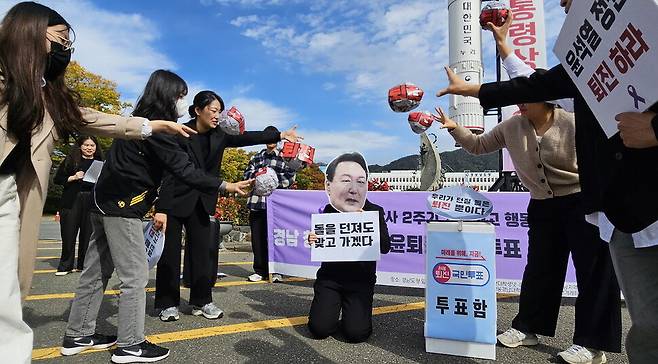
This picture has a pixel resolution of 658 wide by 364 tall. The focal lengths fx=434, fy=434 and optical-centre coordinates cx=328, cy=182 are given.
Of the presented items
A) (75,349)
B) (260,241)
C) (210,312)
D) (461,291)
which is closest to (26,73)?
(75,349)

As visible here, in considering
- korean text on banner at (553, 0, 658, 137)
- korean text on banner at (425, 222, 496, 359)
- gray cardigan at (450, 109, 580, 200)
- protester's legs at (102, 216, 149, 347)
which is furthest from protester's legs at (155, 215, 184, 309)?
korean text on banner at (553, 0, 658, 137)

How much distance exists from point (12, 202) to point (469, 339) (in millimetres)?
2566

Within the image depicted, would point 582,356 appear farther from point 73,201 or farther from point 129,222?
point 73,201

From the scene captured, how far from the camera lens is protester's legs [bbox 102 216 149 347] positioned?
8.74 feet

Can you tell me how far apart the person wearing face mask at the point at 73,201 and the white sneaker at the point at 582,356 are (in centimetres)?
A: 542

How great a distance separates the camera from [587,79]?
4.92ft

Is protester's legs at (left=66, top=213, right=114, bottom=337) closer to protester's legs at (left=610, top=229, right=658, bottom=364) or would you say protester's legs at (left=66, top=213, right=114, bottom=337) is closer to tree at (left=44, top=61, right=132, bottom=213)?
protester's legs at (left=610, top=229, right=658, bottom=364)

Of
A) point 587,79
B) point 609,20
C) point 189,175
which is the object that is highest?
point 609,20

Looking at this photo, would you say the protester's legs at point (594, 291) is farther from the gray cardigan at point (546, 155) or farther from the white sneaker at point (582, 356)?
the gray cardigan at point (546, 155)

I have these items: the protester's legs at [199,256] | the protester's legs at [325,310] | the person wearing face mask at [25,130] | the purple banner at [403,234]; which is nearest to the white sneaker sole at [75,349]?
the protester's legs at [199,256]

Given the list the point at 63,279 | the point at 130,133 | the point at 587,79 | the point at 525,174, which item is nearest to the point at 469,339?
the point at 525,174

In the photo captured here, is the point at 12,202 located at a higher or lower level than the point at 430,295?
higher

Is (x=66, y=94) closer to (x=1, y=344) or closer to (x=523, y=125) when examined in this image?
(x=1, y=344)

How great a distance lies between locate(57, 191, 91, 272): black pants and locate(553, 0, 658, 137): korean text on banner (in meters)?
5.70
